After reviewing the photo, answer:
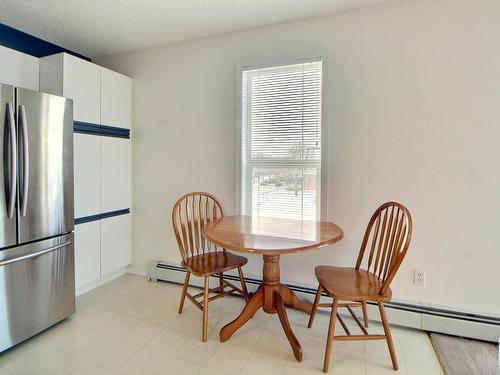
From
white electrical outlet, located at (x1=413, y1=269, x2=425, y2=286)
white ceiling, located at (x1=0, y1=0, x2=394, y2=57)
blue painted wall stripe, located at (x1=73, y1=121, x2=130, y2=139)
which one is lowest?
white electrical outlet, located at (x1=413, y1=269, x2=425, y2=286)

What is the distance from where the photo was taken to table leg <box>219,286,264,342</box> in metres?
1.85

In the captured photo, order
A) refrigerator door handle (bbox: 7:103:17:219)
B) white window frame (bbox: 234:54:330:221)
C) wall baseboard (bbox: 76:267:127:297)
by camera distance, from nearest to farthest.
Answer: refrigerator door handle (bbox: 7:103:17:219) < white window frame (bbox: 234:54:330:221) < wall baseboard (bbox: 76:267:127:297)

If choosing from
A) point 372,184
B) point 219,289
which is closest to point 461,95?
point 372,184

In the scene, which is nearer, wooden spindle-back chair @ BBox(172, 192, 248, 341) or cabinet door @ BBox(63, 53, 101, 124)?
wooden spindle-back chair @ BBox(172, 192, 248, 341)

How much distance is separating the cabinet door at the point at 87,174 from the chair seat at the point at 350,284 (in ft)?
6.74

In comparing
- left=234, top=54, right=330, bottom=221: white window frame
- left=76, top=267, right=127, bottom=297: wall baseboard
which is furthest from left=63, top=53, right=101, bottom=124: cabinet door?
left=76, top=267, right=127, bottom=297: wall baseboard

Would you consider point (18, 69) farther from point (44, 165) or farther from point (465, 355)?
point (465, 355)

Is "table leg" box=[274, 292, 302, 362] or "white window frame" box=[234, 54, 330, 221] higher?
"white window frame" box=[234, 54, 330, 221]

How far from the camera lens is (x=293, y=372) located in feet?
5.21

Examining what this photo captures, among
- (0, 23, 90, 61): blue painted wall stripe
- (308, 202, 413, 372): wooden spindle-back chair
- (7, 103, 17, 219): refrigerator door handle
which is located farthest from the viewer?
(0, 23, 90, 61): blue painted wall stripe

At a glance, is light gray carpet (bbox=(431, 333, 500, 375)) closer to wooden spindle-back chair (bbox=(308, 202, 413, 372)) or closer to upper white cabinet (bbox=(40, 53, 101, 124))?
wooden spindle-back chair (bbox=(308, 202, 413, 372))

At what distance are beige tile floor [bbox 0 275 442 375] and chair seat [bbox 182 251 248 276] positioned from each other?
446mm

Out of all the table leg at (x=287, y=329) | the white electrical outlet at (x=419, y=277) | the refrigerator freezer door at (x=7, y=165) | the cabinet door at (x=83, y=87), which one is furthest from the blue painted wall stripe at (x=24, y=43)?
the white electrical outlet at (x=419, y=277)

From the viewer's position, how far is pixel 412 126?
2.03 metres
